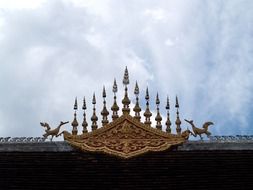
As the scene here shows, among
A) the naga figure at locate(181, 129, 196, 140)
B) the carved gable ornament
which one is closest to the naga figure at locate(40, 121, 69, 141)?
the carved gable ornament

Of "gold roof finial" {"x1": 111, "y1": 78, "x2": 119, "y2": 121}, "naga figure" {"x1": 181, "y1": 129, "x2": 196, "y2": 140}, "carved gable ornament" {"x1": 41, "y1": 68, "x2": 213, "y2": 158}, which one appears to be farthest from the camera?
"gold roof finial" {"x1": 111, "y1": 78, "x2": 119, "y2": 121}

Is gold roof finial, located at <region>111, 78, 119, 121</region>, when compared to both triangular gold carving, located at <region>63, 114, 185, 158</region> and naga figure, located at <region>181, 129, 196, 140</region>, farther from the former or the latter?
naga figure, located at <region>181, 129, 196, 140</region>

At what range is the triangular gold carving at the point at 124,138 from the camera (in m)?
16.8

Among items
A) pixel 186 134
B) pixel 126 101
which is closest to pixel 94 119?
pixel 126 101

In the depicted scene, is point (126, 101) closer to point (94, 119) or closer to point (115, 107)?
point (115, 107)

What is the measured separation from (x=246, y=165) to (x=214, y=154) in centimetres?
114

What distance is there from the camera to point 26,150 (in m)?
17.0

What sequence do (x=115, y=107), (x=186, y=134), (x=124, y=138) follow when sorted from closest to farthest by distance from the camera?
(x=124, y=138), (x=186, y=134), (x=115, y=107)

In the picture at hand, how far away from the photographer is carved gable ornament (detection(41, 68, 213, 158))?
661 inches

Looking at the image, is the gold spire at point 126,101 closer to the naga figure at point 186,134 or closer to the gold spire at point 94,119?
the gold spire at point 94,119

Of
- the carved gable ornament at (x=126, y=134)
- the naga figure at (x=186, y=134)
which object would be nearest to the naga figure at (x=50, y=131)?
the carved gable ornament at (x=126, y=134)

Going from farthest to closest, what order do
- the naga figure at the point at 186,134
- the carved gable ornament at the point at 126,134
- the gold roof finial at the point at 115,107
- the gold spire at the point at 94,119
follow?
the gold roof finial at the point at 115,107
the gold spire at the point at 94,119
the naga figure at the point at 186,134
the carved gable ornament at the point at 126,134

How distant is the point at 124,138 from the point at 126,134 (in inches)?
5.8

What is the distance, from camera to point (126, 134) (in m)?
17.2
